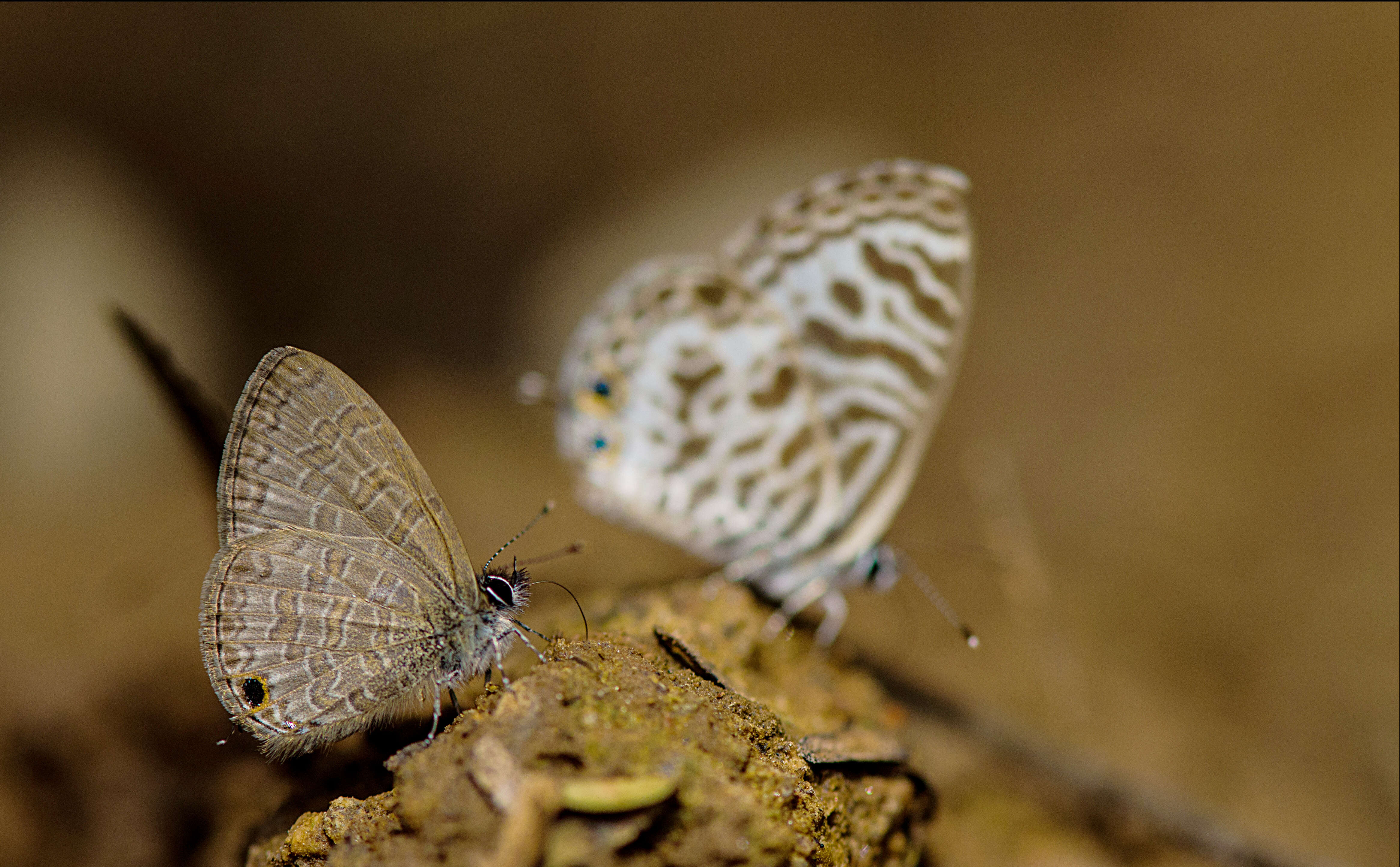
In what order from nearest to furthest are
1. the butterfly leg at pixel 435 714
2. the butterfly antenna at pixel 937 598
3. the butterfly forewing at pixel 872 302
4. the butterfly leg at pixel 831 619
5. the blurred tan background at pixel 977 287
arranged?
the butterfly leg at pixel 435 714
the butterfly leg at pixel 831 619
the butterfly forewing at pixel 872 302
the butterfly antenna at pixel 937 598
the blurred tan background at pixel 977 287

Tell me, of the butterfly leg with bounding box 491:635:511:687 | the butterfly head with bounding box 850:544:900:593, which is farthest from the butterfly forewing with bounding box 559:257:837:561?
the butterfly leg with bounding box 491:635:511:687

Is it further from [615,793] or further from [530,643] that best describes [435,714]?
[615,793]

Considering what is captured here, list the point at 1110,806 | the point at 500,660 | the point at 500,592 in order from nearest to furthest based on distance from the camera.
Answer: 1. the point at 500,660
2. the point at 500,592
3. the point at 1110,806

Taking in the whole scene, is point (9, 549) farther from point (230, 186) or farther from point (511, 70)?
point (511, 70)

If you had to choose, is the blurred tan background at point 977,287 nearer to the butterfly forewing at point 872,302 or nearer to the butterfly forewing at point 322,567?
the butterfly forewing at point 872,302

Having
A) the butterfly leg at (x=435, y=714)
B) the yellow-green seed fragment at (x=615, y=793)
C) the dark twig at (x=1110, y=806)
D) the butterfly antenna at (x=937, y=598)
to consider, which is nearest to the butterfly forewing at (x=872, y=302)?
the butterfly antenna at (x=937, y=598)

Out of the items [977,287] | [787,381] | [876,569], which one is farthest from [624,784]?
[977,287]

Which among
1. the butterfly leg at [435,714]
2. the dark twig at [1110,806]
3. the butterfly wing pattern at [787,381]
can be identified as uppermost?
the butterfly wing pattern at [787,381]
